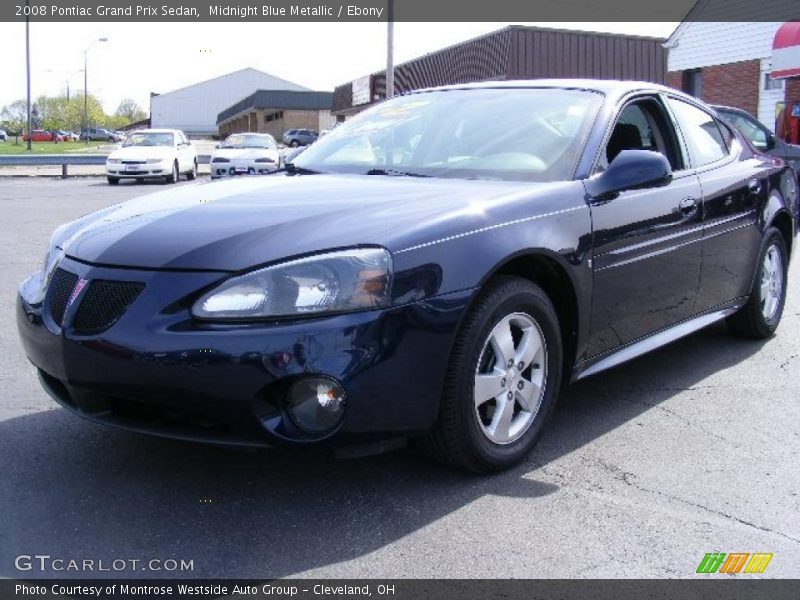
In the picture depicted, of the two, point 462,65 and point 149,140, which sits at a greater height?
point 462,65

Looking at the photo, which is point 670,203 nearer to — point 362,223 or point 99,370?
point 362,223

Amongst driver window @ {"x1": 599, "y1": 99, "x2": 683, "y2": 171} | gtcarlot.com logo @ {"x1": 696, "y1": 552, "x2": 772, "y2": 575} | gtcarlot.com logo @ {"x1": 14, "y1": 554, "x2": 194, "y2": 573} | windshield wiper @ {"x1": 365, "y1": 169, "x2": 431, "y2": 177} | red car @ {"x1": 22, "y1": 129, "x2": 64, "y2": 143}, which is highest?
red car @ {"x1": 22, "y1": 129, "x2": 64, "y2": 143}

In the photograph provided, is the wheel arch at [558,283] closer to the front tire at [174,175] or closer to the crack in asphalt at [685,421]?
the crack in asphalt at [685,421]

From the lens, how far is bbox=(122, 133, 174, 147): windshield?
2394cm

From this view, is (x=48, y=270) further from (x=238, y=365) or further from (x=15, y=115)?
(x=15, y=115)

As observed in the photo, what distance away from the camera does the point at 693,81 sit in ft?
86.1

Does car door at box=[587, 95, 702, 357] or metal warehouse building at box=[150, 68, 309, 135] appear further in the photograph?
metal warehouse building at box=[150, 68, 309, 135]

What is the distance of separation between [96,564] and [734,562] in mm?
1906

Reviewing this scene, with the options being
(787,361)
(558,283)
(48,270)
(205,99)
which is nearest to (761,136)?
(787,361)

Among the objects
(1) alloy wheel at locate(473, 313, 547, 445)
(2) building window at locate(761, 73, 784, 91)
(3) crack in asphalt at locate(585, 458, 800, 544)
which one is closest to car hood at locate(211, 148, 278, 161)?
(2) building window at locate(761, 73, 784, 91)

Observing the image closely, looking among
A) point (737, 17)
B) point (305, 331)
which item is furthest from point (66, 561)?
point (737, 17)

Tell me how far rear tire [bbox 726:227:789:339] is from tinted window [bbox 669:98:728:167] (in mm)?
661

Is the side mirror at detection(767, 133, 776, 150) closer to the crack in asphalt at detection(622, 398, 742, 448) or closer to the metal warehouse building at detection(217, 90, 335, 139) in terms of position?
the crack in asphalt at detection(622, 398, 742, 448)

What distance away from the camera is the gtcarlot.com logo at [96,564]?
2.64 metres
